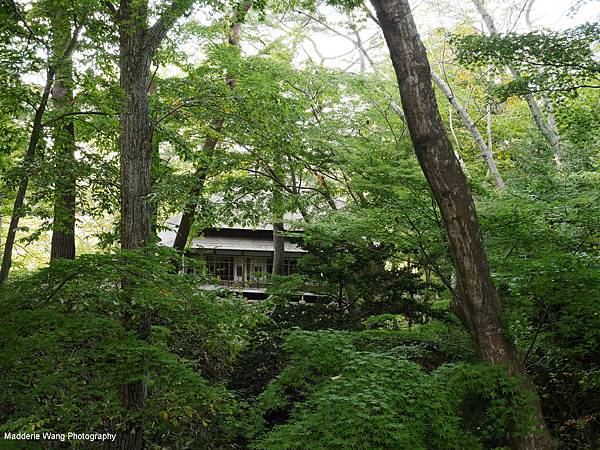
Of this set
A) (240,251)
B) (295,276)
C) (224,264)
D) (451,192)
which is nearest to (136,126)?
(295,276)

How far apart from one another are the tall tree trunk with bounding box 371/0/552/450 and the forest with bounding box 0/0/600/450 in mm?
20

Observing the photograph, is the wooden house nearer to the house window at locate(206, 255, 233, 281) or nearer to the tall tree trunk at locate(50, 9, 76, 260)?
the house window at locate(206, 255, 233, 281)

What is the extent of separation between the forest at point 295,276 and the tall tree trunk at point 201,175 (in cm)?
30

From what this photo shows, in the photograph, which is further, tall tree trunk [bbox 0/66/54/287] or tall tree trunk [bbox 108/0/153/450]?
tall tree trunk [bbox 108/0/153/450]

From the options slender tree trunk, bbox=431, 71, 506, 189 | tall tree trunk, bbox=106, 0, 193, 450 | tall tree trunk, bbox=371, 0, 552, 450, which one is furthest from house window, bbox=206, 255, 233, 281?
tall tree trunk, bbox=371, 0, 552, 450

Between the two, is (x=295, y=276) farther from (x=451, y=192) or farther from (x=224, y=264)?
(x=224, y=264)

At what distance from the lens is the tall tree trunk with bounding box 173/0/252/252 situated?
28.5ft

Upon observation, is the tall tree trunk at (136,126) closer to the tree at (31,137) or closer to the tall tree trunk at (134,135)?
the tall tree trunk at (134,135)

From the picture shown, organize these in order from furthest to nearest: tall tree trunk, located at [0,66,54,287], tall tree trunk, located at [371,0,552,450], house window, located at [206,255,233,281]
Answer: house window, located at [206,255,233,281]
tall tree trunk, located at [0,66,54,287]
tall tree trunk, located at [371,0,552,450]

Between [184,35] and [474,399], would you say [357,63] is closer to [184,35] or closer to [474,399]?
[184,35]

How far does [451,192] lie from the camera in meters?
4.92

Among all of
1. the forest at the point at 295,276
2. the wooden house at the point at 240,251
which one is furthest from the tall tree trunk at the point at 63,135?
the wooden house at the point at 240,251

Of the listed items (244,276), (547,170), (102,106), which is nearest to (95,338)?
(102,106)

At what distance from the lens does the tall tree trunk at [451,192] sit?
4832mm
